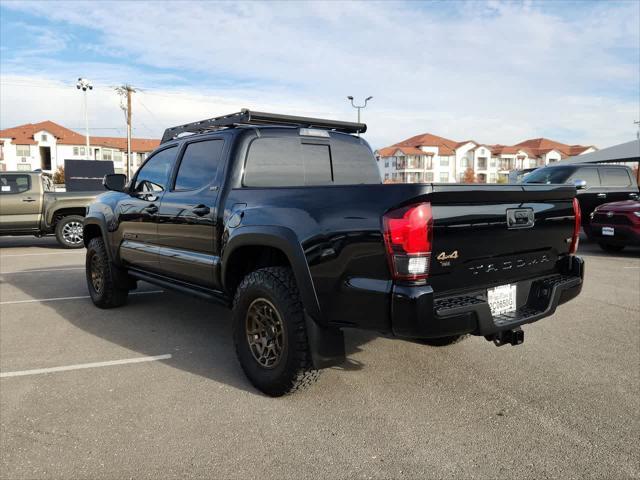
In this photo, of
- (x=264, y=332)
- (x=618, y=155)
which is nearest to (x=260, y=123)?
(x=264, y=332)

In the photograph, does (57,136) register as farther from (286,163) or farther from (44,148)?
(286,163)

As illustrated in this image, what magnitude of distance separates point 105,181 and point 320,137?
95.3 inches

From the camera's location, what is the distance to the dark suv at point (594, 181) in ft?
39.2

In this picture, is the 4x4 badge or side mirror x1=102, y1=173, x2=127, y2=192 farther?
side mirror x1=102, y1=173, x2=127, y2=192

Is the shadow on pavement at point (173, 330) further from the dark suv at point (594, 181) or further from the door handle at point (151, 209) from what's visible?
the dark suv at point (594, 181)

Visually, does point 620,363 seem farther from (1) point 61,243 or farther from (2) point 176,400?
(1) point 61,243

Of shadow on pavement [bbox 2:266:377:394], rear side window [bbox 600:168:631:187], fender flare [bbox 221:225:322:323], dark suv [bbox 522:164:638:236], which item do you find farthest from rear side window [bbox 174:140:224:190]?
rear side window [bbox 600:168:631:187]

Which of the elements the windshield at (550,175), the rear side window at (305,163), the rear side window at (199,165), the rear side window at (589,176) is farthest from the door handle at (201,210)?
the rear side window at (589,176)

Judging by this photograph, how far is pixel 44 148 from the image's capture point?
79500mm

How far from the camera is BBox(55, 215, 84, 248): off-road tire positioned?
38.2ft

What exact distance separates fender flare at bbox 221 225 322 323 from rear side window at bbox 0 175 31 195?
33.7 ft

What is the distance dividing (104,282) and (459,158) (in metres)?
97.2

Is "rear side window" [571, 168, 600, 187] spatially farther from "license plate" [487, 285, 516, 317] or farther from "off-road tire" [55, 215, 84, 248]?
"off-road tire" [55, 215, 84, 248]

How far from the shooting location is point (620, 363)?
395 centimetres
